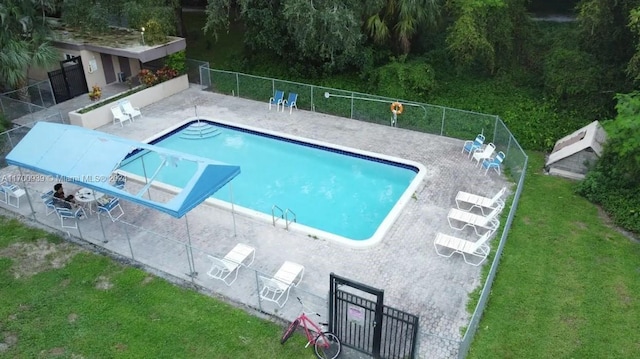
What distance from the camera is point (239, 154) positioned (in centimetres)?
1877

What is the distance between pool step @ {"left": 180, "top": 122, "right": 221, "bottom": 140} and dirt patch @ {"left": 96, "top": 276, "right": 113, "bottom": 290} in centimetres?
853

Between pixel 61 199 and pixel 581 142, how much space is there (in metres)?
15.6

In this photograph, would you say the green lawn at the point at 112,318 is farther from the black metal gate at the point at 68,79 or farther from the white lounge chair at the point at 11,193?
the black metal gate at the point at 68,79

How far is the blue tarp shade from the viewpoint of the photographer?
11.7 meters

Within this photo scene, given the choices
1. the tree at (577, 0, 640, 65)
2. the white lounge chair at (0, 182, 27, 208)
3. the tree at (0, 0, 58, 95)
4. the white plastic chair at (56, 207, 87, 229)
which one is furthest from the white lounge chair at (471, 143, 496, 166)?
the tree at (0, 0, 58, 95)

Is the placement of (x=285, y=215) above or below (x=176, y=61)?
below

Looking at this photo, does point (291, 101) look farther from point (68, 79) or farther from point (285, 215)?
point (68, 79)

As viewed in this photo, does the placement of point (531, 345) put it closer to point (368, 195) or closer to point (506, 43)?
point (368, 195)

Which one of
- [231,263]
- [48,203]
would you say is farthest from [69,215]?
[231,263]

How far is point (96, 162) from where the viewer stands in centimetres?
1260

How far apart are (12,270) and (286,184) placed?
8.10m

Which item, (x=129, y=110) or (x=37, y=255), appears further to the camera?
(x=129, y=110)

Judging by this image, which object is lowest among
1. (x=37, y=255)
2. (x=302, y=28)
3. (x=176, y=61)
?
(x=37, y=255)

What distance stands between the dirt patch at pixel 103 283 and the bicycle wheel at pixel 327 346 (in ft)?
17.3
